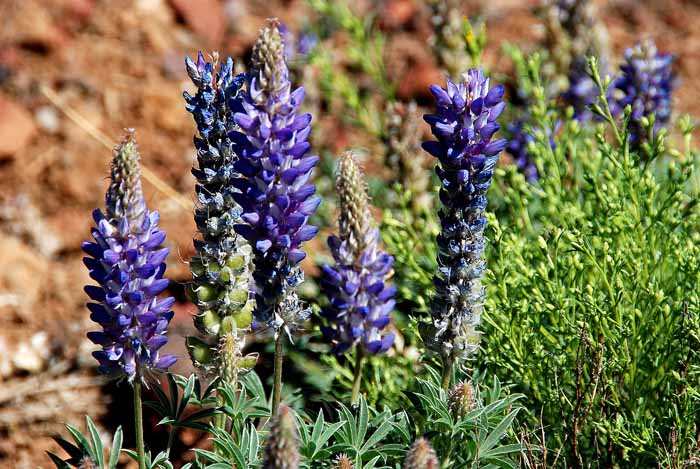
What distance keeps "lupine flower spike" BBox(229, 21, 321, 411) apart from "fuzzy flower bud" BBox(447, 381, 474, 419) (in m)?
0.60

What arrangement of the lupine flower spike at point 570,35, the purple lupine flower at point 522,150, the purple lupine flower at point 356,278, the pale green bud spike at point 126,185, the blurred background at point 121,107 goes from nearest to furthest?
the pale green bud spike at point 126,185
the purple lupine flower at point 356,278
the purple lupine flower at point 522,150
the blurred background at point 121,107
the lupine flower spike at point 570,35

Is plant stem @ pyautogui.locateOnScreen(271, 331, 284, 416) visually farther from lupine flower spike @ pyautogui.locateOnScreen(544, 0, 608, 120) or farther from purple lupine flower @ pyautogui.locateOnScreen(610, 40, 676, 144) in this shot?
lupine flower spike @ pyautogui.locateOnScreen(544, 0, 608, 120)

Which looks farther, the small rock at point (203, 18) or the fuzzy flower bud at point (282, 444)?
the small rock at point (203, 18)

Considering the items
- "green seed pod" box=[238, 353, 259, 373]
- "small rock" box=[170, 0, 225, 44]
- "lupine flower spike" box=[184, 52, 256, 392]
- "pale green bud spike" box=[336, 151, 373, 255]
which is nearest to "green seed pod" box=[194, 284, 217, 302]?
"lupine flower spike" box=[184, 52, 256, 392]

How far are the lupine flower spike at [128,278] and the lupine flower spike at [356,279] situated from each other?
521 millimetres

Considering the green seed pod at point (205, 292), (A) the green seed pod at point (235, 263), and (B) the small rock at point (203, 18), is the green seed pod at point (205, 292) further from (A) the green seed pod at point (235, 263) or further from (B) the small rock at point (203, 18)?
(B) the small rock at point (203, 18)

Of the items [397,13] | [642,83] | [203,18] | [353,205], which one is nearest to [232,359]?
[353,205]

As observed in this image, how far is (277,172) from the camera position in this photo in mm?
2689

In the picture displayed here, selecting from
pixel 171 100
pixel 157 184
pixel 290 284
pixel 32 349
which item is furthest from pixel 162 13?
pixel 290 284

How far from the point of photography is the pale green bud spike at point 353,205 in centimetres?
265

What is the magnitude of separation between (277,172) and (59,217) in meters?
3.52

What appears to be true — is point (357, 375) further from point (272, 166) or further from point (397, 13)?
point (397, 13)

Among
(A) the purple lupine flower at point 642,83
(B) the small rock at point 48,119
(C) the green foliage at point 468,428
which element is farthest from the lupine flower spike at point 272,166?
(B) the small rock at point 48,119

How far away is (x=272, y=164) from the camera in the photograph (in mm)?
2674
